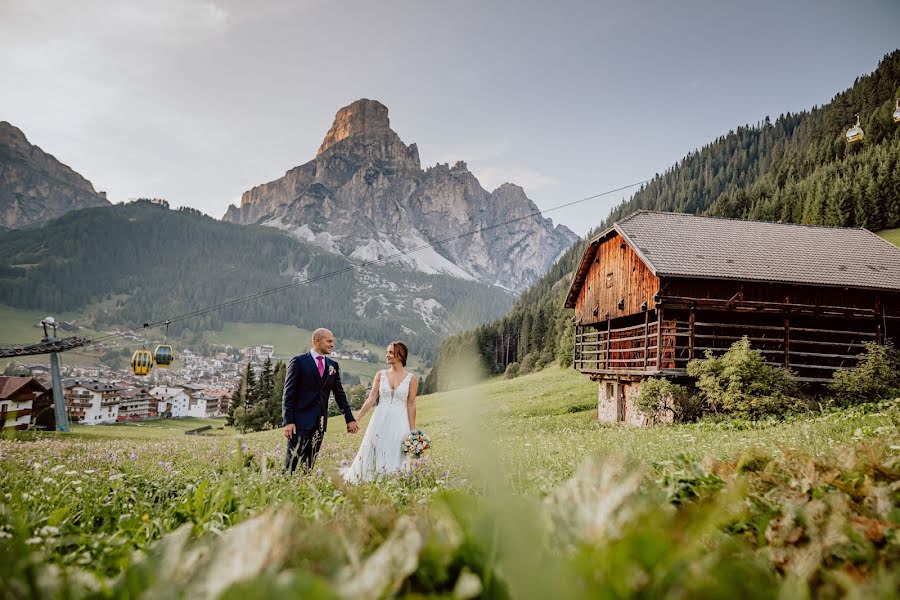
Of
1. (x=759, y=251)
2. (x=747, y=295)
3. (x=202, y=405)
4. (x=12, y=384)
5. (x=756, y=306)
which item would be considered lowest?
(x=202, y=405)

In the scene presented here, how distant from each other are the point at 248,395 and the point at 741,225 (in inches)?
2309

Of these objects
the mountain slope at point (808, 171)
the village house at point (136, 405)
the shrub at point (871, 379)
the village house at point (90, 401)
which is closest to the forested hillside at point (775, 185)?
the mountain slope at point (808, 171)

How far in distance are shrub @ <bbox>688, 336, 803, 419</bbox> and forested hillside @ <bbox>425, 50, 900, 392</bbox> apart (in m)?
8.49

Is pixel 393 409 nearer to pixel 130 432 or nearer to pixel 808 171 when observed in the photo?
pixel 130 432

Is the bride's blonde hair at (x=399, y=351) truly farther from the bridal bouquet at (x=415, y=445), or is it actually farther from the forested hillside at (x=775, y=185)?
the forested hillside at (x=775, y=185)

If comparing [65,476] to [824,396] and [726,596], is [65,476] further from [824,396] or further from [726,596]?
[824,396]

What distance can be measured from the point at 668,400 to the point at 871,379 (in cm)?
722

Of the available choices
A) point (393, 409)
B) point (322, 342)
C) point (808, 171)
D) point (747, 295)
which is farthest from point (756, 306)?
point (808, 171)

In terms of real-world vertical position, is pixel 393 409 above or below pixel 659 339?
below

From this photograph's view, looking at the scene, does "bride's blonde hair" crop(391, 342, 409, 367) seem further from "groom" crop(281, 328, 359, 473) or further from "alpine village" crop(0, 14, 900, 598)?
"groom" crop(281, 328, 359, 473)

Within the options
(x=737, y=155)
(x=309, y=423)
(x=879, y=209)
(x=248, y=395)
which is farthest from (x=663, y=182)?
(x=309, y=423)

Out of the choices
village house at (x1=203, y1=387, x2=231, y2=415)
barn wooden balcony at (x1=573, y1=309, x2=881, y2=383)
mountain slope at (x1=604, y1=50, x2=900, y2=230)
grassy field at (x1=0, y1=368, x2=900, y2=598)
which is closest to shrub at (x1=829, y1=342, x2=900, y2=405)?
barn wooden balcony at (x1=573, y1=309, x2=881, y2=383)

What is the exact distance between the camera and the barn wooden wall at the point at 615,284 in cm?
2131

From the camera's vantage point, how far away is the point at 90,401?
345 feet
